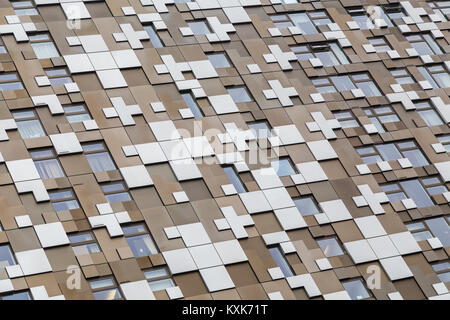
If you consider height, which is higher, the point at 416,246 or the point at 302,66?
the point at 302,66

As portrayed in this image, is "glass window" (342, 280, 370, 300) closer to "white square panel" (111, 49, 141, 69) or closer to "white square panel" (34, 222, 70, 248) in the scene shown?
"white square panel" (34, 222, 70, 248)

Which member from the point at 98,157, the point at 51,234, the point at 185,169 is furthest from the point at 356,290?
the point at 51,234

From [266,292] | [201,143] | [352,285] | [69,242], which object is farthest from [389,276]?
[69,242]

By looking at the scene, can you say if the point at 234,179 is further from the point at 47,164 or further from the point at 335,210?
the point at 47,164

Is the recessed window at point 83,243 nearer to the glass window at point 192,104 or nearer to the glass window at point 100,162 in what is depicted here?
the glass window at point 100,162

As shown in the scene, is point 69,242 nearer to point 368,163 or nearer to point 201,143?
point 201,143
